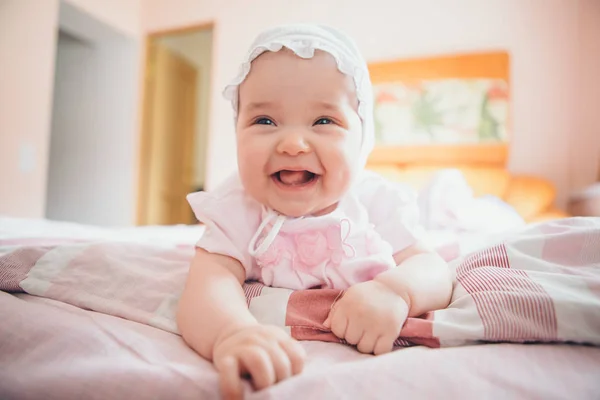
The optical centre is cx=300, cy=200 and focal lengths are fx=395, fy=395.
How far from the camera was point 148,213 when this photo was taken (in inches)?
160

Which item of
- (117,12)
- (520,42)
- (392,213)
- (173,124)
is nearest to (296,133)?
(392,213)

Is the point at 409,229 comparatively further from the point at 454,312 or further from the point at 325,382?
the point at 325,382

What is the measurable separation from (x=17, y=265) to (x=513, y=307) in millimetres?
796

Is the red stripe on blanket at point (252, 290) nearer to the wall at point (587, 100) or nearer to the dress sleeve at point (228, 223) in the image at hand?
the dress sleeve at point (228, 223)

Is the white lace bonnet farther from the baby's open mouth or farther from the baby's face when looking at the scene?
the baby's open mouth

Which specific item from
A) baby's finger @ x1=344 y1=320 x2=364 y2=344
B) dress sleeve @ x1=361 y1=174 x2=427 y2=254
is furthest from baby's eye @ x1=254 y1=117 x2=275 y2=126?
baby's finger @ x1=344 y1=320 x2=364 y2=344

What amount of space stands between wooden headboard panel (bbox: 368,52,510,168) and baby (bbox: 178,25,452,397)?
2.09 metres

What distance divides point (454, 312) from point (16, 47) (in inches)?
130

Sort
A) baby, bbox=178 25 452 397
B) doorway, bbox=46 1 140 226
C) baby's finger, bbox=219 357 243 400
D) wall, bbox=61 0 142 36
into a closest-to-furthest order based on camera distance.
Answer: baby's finger, bbox=219 357 243 400, baby, bbox=178 25 452 397, wall, bbox=61 0 142 36, doorway, bbox=46 1 140 226

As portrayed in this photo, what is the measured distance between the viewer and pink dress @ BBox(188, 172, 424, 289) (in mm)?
687

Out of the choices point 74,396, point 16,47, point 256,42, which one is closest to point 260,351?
point 74,396

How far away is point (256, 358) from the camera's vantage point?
1.28 feet

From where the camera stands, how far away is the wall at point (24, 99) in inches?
105

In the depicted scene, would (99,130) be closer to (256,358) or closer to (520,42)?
(520,42)
